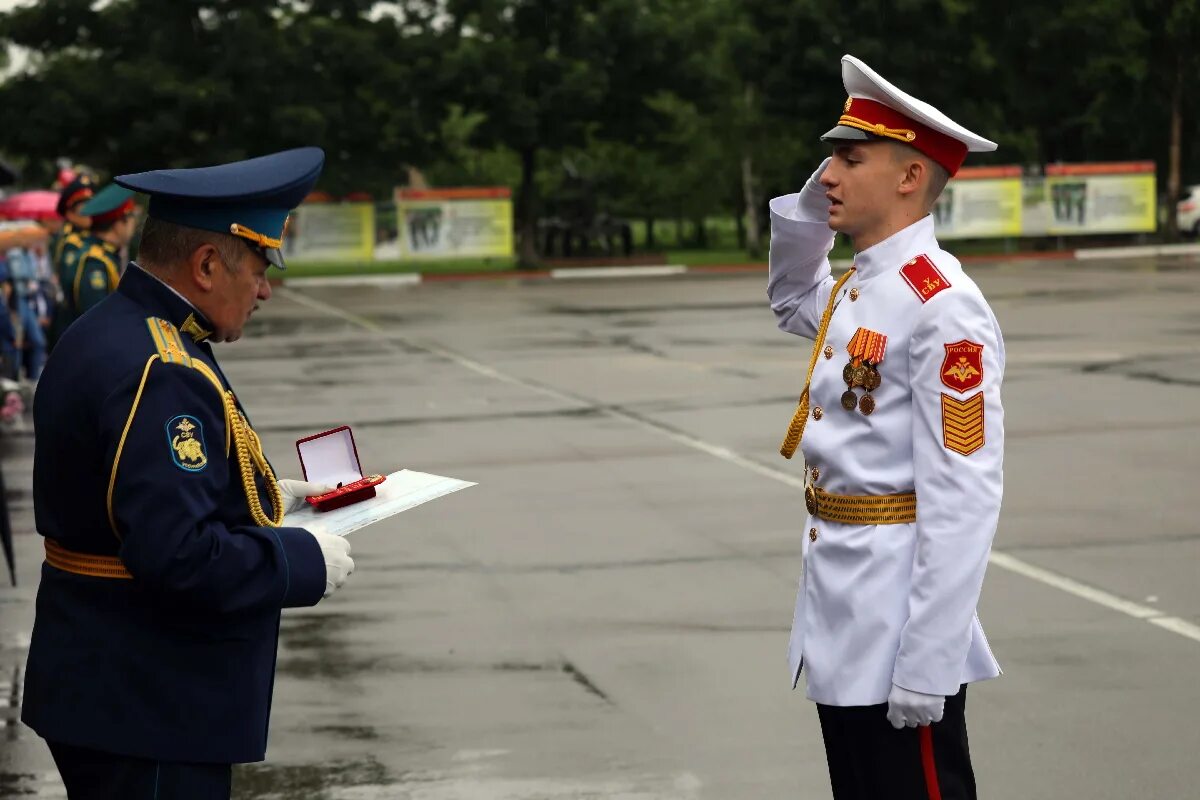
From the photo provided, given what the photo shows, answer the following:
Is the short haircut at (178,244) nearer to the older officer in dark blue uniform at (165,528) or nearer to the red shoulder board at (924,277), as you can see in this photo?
the older officer in dark blue uniform at (165,528)

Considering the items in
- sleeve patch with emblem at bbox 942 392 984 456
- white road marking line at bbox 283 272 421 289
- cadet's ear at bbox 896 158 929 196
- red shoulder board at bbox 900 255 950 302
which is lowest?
white road marking line at bbox 283 272 421 289

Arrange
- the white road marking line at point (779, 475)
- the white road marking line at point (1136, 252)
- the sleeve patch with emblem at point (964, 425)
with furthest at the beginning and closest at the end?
the white road marking line at point (1136, 252), the white road marking line at point (779, 475), the sleeve patch with emblem at point (964, 425)

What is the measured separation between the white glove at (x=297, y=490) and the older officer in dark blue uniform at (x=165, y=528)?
0.35 meters

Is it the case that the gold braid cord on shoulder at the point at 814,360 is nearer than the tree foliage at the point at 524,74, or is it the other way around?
the gold braid cord on shoulder at the point at 814,360

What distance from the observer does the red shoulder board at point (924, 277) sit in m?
3.79

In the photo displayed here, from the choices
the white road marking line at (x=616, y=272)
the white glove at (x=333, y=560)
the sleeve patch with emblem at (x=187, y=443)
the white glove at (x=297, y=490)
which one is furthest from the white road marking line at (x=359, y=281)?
the sleeve patch with emblem at (x=187, y=443)

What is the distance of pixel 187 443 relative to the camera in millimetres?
3275

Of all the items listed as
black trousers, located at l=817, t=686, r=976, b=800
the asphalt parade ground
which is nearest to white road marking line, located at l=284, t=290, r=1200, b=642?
the asphalt parade ground

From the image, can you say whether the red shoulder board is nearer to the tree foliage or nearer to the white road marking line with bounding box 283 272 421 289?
the white road marking line with bounding box 283 272 421 289

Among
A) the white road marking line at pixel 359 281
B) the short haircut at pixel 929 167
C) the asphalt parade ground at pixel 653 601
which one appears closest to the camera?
the short haircut at pixel 929 167

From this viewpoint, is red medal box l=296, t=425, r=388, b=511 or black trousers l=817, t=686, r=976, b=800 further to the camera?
red medal box l=296, t=425, r=388, b=511

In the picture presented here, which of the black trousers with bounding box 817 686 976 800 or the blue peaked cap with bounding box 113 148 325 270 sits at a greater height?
the blue peaked cap with bounding box 113 148 325 270

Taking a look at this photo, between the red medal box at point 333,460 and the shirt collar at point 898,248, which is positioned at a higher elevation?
the shirt collar at point 898,248

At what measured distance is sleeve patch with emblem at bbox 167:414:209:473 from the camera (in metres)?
3.26
